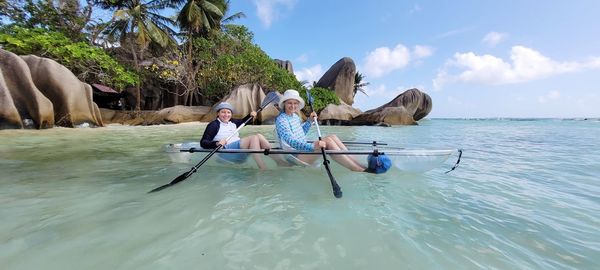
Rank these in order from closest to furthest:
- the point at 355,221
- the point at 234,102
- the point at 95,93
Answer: the point at 355,221, the point at 234,102, the point at 95,93

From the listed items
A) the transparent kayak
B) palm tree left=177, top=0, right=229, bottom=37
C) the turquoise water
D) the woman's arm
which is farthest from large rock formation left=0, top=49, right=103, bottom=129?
the woman's arm

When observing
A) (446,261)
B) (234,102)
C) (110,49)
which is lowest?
(446,261)

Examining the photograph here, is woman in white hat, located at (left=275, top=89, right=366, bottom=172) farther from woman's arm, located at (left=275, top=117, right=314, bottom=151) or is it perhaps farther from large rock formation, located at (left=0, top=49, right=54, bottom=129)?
large rock formation, located at (left=0, top=49, right=54, bottom=129)

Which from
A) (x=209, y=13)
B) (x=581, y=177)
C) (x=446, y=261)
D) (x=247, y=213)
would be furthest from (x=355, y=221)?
(x=209, y=13)

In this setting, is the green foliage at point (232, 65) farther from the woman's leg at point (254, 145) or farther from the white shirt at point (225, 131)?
the woman's leg at point (254, 145)

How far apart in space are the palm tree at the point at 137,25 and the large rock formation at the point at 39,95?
7.61 meters

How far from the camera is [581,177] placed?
4680 mm

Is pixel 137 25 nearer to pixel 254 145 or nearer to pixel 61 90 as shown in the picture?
pixel 61 90

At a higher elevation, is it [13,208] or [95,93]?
[95,93]

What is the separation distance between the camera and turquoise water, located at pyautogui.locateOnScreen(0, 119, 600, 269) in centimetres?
198

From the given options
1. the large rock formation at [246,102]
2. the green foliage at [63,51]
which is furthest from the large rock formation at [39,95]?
the large rock formation at [246,102]

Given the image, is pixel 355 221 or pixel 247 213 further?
pixel 247 213

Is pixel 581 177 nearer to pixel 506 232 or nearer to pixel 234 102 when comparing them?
pixel 506 232

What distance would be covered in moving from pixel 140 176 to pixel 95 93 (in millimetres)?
22296
